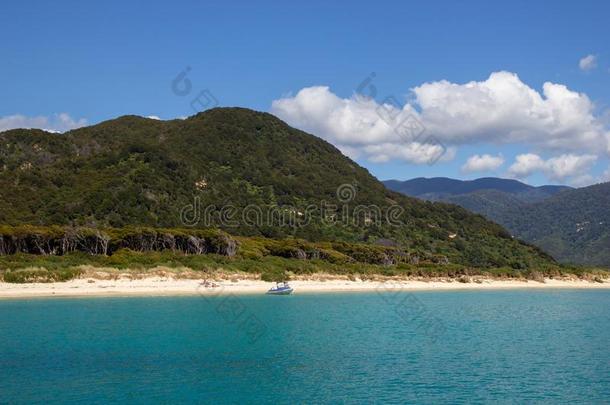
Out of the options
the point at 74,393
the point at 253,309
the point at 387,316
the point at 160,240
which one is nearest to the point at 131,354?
the point at 74,393

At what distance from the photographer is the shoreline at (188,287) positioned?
2002 inches

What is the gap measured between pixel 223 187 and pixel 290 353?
287ft

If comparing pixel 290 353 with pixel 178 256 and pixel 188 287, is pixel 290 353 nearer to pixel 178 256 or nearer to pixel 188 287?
pixel 188 287

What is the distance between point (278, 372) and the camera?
1039 inches

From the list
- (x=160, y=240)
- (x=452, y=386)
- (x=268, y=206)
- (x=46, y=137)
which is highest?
(x=46, y=137)

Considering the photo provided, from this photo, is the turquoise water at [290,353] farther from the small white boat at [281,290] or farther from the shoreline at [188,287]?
the small white boat at [281,290]

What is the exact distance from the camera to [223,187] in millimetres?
116188

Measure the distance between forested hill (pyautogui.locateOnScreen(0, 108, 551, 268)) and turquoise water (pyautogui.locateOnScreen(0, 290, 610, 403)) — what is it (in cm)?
4978

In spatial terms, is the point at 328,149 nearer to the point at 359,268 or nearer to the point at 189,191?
the point at 189,191

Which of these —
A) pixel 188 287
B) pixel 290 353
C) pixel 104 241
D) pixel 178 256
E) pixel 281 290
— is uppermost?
pixel 104 241

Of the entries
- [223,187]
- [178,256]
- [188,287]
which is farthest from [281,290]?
[223,187]

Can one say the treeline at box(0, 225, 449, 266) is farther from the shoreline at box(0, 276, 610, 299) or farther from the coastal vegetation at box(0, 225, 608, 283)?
the shoreline at box(0, 276, 610, 299)

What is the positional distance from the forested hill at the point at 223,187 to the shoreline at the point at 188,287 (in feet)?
88.0

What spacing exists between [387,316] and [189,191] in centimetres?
6817
